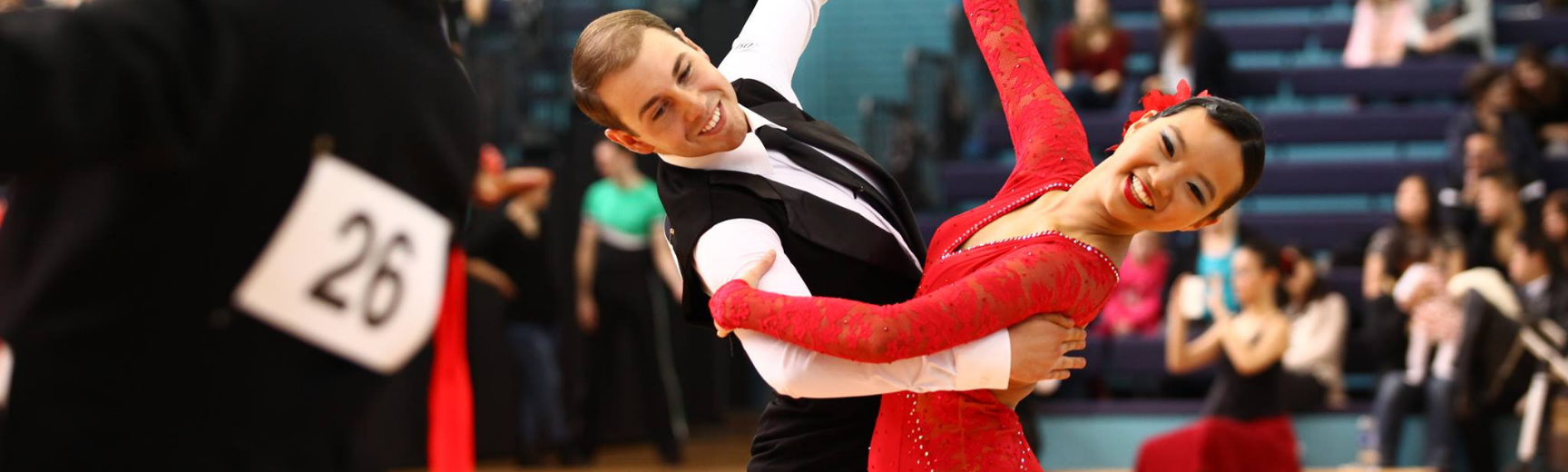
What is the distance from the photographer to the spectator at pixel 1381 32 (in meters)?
8.73

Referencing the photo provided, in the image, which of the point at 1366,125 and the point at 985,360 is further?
the point at 1366,125

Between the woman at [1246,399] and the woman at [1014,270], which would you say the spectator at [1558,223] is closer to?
the woman at [1246,399]

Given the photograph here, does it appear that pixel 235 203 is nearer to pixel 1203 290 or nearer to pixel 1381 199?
pixel 1203 290

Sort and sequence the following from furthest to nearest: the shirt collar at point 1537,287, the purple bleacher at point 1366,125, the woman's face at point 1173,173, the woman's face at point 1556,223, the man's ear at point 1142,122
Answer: the purple bleacher at point 1366,125
the woman's face at point 1556,223
the shirt collar at point 1537,287
the man's ear at point 1142,122
the woman's face at point 1173,173

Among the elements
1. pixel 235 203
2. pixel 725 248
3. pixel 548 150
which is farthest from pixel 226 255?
pixel 548 150

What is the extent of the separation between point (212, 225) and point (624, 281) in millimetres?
6274

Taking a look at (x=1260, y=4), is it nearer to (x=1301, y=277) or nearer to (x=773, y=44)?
(x=1301, y=277)

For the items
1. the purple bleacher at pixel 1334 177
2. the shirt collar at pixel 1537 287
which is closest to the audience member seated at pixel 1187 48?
the purple bleacher at pixel 1334 177

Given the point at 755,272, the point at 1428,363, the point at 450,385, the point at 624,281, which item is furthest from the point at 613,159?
the point at 450,385

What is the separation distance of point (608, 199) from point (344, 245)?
20.5ft

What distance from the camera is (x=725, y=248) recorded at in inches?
76.0

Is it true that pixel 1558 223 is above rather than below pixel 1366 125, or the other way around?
above

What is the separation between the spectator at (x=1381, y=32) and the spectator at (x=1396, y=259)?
2.23m

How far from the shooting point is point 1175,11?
26.9ft
